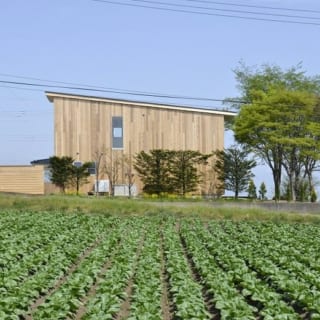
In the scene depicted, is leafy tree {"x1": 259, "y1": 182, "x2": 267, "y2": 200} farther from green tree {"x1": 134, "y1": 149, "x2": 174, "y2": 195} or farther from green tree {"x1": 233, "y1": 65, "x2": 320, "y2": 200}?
green tree {"x1": 134, "y1": 149, "x2": 174, "y2": 195}

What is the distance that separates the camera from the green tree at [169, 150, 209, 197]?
120ft

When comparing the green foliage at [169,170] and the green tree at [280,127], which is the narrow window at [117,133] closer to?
the green foliage at [169,170]

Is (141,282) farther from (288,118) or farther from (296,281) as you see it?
(288,118)

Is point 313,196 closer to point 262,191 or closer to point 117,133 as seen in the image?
point 262,191

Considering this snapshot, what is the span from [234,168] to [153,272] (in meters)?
28.1

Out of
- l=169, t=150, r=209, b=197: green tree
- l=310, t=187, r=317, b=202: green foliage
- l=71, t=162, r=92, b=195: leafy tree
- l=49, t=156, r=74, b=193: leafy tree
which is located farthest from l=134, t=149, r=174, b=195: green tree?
l=310, t=187, r=317, b=202: green foliage

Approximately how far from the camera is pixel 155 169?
36500mm

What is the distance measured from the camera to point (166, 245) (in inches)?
596

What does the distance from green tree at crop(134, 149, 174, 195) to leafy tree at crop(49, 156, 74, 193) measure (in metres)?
3.84

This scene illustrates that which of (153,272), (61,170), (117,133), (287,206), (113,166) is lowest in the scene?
(153,272)

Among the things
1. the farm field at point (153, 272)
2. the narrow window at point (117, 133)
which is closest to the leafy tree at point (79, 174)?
the narrow window at point (117, 133)

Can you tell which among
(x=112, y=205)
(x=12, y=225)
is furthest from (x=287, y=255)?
(x=112, y=205)

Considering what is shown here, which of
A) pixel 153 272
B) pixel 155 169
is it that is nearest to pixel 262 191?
pixel 155 169

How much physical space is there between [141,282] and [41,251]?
4028mm
